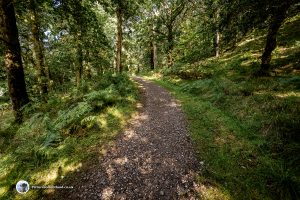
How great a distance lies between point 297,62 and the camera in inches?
436

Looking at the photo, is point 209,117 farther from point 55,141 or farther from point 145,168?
point 55,141

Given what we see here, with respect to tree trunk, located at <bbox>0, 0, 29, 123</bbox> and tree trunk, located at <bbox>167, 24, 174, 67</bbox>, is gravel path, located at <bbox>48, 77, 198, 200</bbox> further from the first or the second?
tree trunk, located at <bbox>167, 24, 174, 67</bbox>

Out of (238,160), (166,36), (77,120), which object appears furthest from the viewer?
(166,36)

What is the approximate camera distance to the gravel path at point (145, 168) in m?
4.33

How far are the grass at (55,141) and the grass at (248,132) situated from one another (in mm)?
3067

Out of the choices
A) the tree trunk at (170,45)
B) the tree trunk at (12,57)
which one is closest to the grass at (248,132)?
the tree trunk at (12,57)

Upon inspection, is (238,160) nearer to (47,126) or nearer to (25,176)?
(25,176)

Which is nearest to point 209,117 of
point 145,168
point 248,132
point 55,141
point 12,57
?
point 248,132

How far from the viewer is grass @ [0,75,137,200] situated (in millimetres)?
4746

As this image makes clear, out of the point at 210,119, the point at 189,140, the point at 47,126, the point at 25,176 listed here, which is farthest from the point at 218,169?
the point at 47,126

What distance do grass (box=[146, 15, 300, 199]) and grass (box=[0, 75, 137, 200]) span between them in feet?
10.1

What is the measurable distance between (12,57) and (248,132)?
8.56 metres

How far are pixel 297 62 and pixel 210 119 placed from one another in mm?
7253

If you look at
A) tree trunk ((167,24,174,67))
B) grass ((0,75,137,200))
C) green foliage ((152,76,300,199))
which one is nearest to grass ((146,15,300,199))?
green foliage ((152,76,300,199))
